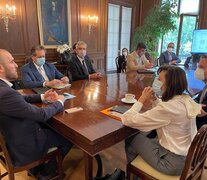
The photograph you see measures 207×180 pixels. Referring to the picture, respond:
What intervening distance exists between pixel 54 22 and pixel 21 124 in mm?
3437

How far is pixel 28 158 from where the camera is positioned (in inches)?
53.4

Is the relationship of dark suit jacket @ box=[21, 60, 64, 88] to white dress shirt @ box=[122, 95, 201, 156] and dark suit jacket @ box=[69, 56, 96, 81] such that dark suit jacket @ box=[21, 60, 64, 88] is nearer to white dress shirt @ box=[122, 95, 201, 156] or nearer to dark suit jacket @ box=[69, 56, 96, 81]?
dark suit jacket @ box=[69, 56, 96, 81]

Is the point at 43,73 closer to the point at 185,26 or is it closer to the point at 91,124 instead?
the point at 91,124

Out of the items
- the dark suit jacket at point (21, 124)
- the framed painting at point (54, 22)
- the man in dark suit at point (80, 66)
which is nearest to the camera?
the dark suit jacket at point (21, 124)

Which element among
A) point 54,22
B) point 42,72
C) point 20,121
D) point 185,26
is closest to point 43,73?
point 42,72

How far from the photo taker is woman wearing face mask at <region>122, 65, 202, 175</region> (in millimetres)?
1148

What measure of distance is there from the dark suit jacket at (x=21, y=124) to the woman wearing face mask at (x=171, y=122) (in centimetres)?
61

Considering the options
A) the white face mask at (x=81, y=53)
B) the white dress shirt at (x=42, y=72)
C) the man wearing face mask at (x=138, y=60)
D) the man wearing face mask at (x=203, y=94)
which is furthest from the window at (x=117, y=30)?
the man wearing face mask at (x=203, y=94)

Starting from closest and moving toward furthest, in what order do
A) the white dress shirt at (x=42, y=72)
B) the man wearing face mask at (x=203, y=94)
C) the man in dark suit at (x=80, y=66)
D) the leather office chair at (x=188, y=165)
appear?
the leather office chair at (x=188, y=165) < the man wearing face mask at (x=203, y=94) < the white dress shirt at (x=42, y=72) < the man in dark suit at (x=80, y=66)

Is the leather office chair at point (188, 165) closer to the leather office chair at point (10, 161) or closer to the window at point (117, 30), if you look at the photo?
the leather office chair at point (10, 161)

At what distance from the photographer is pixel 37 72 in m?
2.38

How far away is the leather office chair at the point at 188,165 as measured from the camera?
105 centimetres

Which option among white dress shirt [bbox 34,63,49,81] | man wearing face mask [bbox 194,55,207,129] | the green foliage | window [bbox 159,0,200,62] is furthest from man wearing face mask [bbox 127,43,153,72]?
window [bbox 159,0,200,62]

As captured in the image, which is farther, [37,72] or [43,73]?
[43,73]
